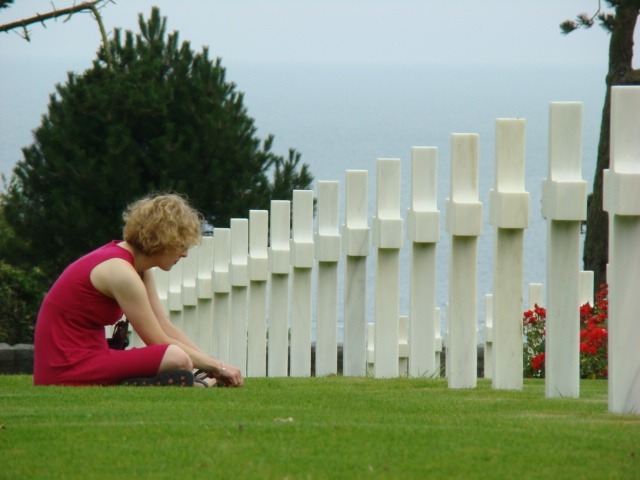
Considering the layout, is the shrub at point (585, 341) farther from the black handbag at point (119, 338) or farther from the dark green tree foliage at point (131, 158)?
the dark green tree foliage at point (131, 158)

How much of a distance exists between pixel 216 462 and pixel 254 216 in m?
6.19

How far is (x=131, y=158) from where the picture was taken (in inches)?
792

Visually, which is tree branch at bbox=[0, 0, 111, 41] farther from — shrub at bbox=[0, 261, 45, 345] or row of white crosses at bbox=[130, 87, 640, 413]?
shrub at bbox=[0, 261, 45, 345]

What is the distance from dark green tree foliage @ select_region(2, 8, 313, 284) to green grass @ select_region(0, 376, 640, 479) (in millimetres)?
13876

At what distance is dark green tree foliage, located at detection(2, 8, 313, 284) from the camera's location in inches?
791

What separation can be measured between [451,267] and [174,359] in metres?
1.64

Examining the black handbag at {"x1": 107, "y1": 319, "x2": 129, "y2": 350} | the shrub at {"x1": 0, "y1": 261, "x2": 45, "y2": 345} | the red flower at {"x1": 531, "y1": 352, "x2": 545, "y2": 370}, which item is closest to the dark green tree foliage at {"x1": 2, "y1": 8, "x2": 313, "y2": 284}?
the shrub at {"x1": 0, "y1": 261, "x2": 45, "y2": 345}

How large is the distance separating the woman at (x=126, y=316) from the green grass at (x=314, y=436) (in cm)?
88

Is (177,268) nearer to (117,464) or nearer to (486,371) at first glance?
(486,371)

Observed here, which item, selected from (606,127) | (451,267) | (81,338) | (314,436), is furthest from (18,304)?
(314,436)

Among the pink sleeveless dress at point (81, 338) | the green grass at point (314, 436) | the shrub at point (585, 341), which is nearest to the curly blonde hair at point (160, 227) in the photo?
the pink sleeveless dress at point (81, 338)

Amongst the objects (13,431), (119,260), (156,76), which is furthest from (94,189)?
(13,431)

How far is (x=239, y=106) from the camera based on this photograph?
21578 millimetres

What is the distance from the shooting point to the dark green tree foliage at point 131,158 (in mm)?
20094
